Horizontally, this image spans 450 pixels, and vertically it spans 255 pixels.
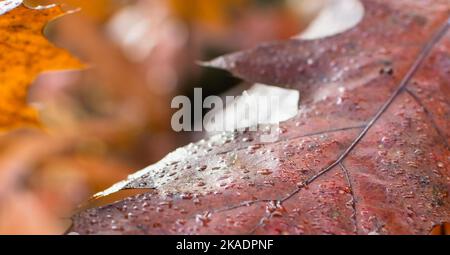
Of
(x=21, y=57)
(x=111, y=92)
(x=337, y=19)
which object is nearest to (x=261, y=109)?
(x=337, y=19)

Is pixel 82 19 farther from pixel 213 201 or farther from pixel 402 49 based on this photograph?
pixel 213 201

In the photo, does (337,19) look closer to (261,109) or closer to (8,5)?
(261,109)

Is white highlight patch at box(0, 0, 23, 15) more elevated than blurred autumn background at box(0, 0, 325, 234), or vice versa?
blurred autumn background at box(0, 0, 325, 234)

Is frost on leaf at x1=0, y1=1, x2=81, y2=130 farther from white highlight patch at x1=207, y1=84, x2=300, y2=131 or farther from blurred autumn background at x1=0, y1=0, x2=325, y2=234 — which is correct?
blurred autumn background at x1=0, y1=0, x2=325, y2=234

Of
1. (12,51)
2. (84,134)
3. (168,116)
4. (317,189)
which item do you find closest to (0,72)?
(12,51)

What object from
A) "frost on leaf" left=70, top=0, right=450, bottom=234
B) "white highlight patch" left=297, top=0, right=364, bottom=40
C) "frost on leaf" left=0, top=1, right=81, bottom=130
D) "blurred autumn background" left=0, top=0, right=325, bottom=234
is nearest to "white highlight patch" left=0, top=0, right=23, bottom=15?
"frost on leaf" left=0, top=1, right=81, bottom=130
